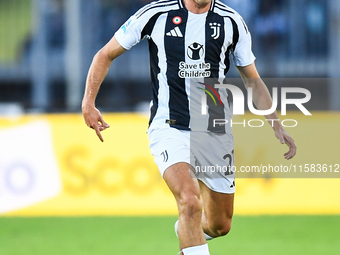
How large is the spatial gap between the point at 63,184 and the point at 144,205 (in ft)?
3.73

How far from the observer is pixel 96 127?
156 inches

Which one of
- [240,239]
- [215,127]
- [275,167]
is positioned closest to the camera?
[215,127]

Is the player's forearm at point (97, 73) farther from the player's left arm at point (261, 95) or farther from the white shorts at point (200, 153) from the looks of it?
the player's left arm at point (261, 95)

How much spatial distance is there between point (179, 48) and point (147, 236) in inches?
112

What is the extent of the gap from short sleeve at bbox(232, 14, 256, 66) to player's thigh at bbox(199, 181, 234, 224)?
1029 millimetres

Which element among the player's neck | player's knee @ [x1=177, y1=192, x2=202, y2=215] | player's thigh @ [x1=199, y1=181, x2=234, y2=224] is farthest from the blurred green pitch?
the player's neck

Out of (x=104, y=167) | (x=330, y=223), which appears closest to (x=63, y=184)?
(x=104, y=167)

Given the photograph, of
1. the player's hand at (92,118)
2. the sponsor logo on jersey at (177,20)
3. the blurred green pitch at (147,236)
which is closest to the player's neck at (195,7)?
the sponsor logo on jersey at (177,20)

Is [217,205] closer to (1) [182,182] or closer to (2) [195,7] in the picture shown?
(1) [182,182]

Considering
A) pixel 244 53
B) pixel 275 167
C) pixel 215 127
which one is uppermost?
pixel 244 53

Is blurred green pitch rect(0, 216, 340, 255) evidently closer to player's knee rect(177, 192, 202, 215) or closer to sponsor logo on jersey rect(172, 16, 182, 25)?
player's knee rect(177, 192, 202, 215)

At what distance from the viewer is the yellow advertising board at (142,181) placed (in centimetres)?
748

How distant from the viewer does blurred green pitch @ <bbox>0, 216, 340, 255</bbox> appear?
5605 millimetres

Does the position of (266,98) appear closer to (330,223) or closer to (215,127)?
(215,127)
